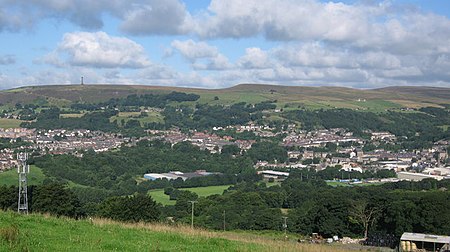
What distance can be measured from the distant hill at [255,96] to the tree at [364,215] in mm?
113687

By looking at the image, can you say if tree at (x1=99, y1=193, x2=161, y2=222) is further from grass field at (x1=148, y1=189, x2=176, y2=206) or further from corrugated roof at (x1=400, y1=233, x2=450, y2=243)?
grass field at (x1=148, y1=189, x2=176, y2=206)

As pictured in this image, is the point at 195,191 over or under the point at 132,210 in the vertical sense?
under

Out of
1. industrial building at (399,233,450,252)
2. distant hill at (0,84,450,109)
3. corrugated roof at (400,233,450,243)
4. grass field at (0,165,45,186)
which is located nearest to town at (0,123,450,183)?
grass field at (0,165,45,186)

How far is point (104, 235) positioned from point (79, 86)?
181048 millimetres

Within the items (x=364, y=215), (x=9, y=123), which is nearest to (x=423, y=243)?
(x=364, y=215)

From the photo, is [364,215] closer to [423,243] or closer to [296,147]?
[423,243]

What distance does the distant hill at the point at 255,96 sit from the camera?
161m

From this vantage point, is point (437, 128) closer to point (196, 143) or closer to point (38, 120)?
point (196, 143)

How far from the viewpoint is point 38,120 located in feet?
436

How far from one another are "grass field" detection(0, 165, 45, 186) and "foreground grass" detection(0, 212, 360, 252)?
153 feet

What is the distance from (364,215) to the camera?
121 feet

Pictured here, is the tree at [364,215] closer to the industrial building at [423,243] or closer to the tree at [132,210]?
the industrial building at [423,243]

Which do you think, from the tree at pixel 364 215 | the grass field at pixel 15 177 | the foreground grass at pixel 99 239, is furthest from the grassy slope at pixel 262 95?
the foreground grass at pixel 99 239

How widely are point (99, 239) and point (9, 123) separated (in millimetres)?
123589
